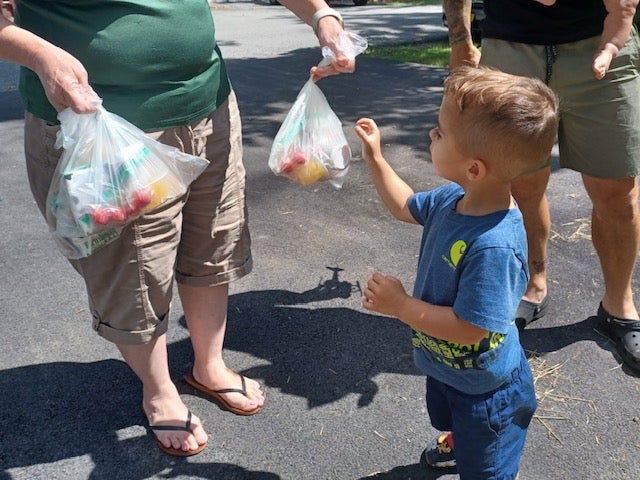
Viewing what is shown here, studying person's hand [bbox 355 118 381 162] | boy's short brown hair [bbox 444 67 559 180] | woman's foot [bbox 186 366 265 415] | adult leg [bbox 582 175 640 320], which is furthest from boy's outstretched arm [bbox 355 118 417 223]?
adult leg [bbox 582 175 640 320]

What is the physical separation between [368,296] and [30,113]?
47.0 inches

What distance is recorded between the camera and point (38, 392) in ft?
9.01

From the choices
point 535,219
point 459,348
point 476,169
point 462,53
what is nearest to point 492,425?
point 459,348

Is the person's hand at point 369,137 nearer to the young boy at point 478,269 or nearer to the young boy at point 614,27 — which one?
the young boy at point 478,269

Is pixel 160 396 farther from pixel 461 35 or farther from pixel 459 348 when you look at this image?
pixel 461 35

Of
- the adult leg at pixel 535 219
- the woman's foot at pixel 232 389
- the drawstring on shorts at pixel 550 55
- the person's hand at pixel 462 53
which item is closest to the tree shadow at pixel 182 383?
the woman's foot at pixel 232 389

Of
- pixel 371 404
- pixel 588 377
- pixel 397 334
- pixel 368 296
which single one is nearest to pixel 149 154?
pixel 368 296

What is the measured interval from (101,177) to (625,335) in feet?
7.39

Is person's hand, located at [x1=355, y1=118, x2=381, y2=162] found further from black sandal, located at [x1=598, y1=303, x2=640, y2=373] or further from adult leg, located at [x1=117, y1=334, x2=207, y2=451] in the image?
black sandal, located at [x1=598, y1=303, x2=640, y2=373]

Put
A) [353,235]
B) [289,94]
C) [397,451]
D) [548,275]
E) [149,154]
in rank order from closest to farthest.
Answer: [149,154], [397,451], [548,275], [353,235], [289,94]

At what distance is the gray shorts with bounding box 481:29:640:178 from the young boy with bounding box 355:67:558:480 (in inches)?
41.1

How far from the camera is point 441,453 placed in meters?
2.32

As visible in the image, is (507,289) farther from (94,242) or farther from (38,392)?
(38,392)

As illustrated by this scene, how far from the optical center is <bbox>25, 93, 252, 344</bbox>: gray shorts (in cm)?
211
